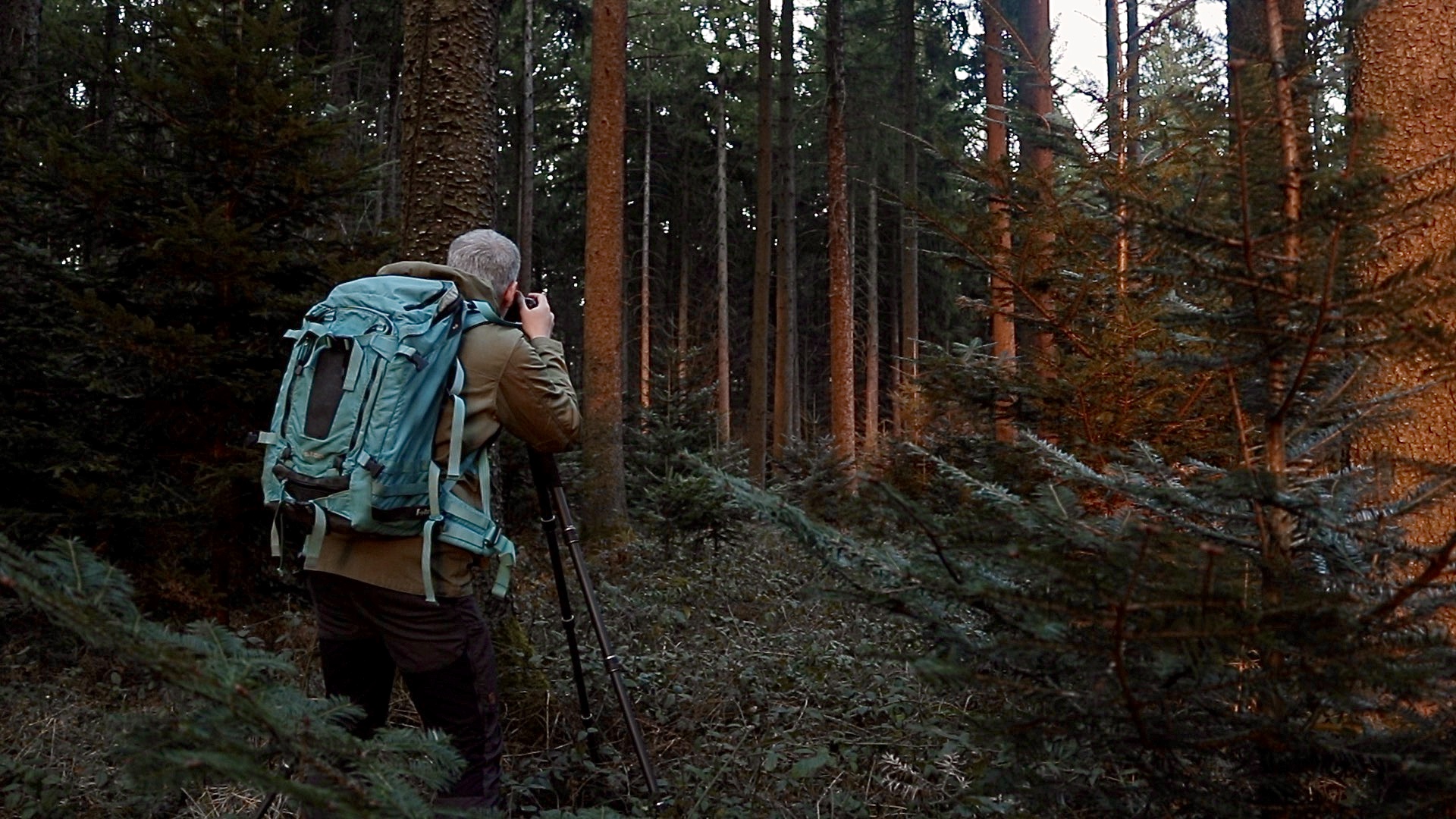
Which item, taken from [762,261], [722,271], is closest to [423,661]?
[762,261]

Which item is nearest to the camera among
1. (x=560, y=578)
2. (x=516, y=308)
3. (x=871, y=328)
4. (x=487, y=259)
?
(x=487, y=259)

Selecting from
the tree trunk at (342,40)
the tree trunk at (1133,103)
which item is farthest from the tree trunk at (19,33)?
the tree trunk at (1133,103)

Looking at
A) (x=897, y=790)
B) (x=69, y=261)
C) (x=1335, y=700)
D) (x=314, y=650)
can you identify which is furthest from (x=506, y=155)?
(x=1335, y=700)

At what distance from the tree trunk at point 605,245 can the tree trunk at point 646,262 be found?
48.9ft

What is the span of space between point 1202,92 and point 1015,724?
1790 millimetres

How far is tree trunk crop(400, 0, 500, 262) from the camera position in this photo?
4.51 meters

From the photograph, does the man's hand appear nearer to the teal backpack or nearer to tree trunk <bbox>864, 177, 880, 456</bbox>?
the teal backpack

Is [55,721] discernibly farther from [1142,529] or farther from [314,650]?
[1142,529]

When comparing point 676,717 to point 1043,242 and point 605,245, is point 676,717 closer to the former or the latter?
point 1043,242

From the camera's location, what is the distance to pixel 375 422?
9.08 ft

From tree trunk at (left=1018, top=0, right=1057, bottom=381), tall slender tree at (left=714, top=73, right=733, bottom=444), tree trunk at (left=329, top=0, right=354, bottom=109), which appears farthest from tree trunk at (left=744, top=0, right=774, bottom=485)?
tree trunk at (left=1018, top=0, right=1057, bottom=381)

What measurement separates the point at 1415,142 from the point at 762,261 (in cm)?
1626

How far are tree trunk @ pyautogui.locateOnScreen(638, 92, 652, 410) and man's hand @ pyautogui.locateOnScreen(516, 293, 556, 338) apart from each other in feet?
72.1

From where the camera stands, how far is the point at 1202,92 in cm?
256
